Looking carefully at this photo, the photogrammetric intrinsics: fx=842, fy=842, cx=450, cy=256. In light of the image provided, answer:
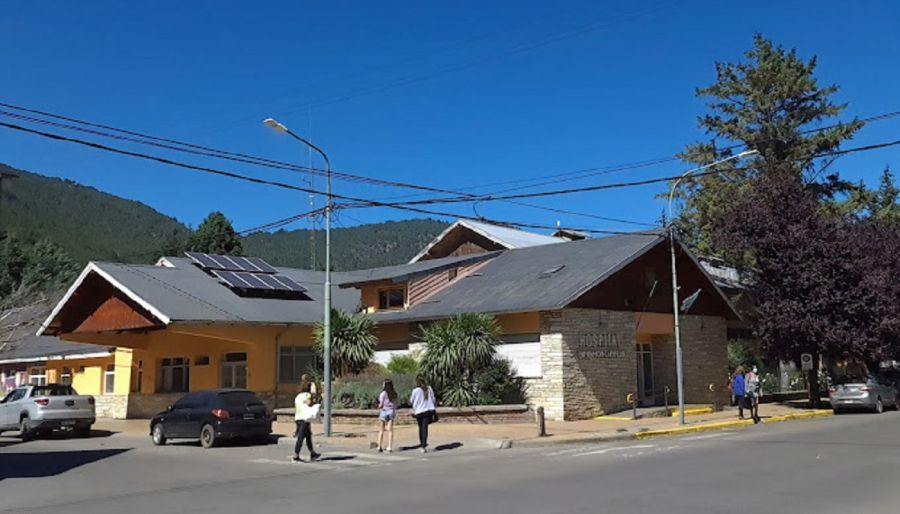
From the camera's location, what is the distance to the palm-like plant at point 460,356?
26438mm

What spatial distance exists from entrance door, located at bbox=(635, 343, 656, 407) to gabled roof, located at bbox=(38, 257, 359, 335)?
41.1 ft

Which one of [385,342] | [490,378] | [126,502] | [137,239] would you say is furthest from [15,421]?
[137,239]

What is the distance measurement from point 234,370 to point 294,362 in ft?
7.73

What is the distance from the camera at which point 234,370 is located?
3341 centimetres

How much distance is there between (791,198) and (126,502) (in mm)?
26779

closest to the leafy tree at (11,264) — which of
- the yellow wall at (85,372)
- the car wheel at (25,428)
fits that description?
the yellow wall at (85,372)

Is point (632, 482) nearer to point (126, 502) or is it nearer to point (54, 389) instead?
point (126, 502)

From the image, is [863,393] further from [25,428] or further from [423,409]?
[25,428]

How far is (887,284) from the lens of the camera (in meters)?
31.1

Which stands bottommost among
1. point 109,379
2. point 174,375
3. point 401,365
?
point 109,379

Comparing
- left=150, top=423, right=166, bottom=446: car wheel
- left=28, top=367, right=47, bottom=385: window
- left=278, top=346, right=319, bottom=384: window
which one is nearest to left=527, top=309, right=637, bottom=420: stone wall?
left=278, top=346, right=319, bottom=384: window

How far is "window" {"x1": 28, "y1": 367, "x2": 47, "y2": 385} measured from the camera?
133 ft

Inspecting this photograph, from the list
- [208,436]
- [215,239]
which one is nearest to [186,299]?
[208,436]

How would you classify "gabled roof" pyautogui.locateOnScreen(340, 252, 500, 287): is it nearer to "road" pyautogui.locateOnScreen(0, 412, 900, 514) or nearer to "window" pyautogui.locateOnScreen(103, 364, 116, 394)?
"window" pyautogui.locateOnScreen(103, 364, 116, 394)
